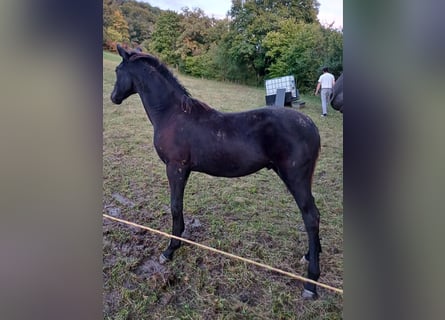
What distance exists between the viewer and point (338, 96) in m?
1.43

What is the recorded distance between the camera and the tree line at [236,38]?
1.50m

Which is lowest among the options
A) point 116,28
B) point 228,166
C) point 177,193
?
point 177,193

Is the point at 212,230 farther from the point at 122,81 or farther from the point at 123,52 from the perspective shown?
the point at 123,52

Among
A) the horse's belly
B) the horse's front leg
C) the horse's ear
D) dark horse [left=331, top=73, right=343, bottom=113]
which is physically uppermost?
the horse's ear

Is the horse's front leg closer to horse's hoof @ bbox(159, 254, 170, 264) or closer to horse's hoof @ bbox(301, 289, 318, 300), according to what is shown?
horse's hoof @ bbox(159, 254, 170, 264)

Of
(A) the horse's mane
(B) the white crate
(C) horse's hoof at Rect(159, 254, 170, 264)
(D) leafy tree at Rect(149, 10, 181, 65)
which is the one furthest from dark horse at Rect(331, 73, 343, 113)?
(C) horse's hoof at Rect(159, 254, 170, 264)

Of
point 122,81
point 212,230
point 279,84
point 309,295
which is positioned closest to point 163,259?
point 212,230

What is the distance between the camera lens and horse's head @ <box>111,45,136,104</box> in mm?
1535

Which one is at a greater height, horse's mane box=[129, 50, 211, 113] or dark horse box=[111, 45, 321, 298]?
horse's mane box=[129, 50, 211, 113]

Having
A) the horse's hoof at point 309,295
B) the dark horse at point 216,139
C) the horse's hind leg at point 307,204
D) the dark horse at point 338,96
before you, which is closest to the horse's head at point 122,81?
the dark horse at point 216,139

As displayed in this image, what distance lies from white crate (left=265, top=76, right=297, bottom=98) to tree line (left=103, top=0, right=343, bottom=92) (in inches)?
1.0

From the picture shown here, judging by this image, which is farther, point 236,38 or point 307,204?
point 236,38

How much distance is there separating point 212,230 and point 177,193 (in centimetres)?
23
